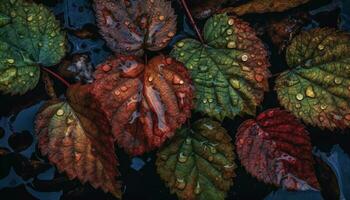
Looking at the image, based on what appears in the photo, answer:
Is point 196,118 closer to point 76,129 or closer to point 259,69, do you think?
point 259,69

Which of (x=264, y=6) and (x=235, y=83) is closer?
(x=235, y=83)

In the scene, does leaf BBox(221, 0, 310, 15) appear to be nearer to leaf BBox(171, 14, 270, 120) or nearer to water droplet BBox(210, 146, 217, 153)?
leaf BBox(171, 14, 270, 120)

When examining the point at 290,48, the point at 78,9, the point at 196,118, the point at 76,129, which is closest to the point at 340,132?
the point at 290,48

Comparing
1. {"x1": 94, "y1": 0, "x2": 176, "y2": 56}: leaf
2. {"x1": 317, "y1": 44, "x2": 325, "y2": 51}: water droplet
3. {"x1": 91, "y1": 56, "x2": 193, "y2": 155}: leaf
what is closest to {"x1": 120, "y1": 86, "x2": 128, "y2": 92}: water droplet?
{"x1": 91, "y1": 56, "x2": 193, "y2": 155}: leaf

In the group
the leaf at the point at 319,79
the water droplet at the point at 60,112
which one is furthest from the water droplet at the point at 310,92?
the water droplet at the point at 60,112

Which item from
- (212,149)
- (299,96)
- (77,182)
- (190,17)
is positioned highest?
(190,17)

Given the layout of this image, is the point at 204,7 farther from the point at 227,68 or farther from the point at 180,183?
the point at 180,183

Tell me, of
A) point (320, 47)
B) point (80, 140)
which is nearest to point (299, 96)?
point (320, 47)
